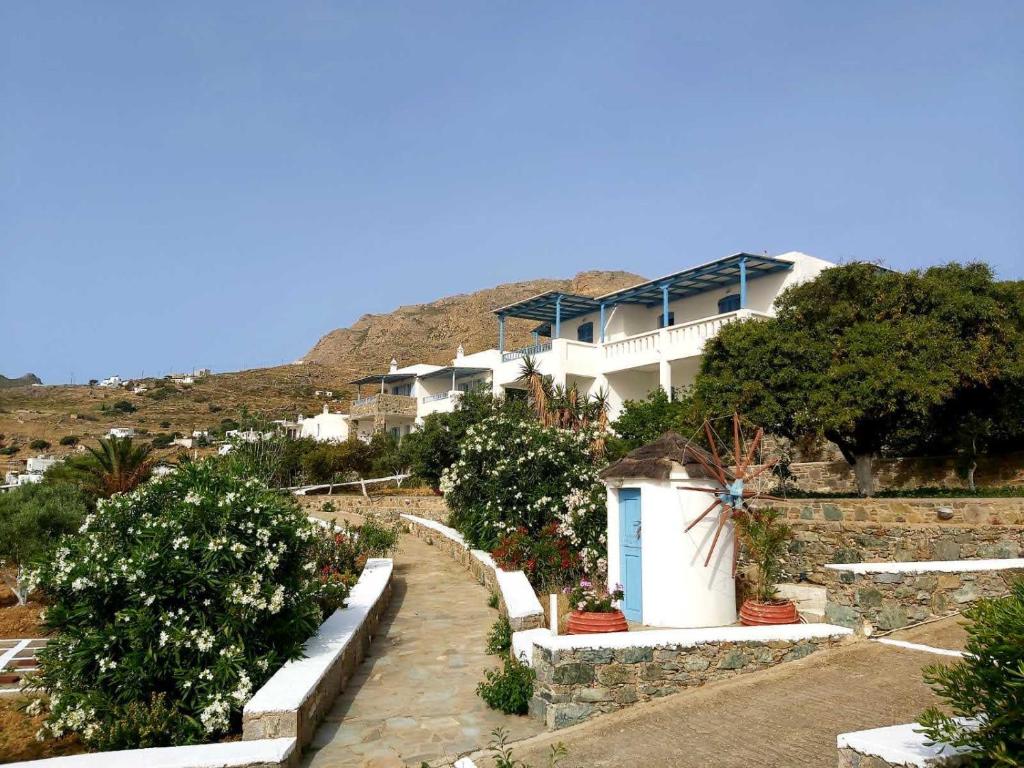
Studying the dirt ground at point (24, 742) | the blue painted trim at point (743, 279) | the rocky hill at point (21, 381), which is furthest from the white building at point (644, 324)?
the rocky hill at point (21, 381)

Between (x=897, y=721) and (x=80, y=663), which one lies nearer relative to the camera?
(x=897, y=721)

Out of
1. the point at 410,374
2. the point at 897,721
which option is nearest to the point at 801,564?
the point at 897,721

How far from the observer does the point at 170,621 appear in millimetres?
7199

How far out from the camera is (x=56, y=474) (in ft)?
79.6

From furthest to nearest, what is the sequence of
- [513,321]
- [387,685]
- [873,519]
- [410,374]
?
[513,321] < [410,374] < [873,519] < [387,685]

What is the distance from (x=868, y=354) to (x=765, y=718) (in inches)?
467

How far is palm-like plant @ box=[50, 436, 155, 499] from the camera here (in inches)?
861

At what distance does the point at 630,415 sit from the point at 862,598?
14933 millimetres

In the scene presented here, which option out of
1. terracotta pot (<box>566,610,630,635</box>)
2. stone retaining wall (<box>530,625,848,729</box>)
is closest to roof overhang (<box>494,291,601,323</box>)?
terracotta pot (<box>566,610,630,635</box>)

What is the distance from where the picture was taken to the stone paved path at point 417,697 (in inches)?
258

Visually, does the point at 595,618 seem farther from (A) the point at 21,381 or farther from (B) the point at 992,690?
(A) the point at 21,381

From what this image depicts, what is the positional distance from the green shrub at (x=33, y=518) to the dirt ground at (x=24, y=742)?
297 inches

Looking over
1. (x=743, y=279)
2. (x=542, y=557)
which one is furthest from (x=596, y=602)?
(x=743, y=279)

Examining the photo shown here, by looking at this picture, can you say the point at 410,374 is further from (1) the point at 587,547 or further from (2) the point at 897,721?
(2) the point at 897,721
